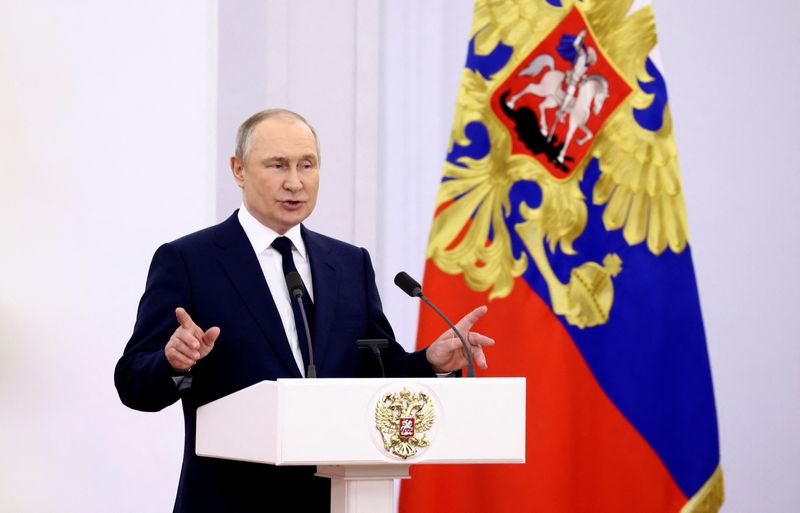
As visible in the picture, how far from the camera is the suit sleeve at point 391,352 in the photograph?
2.43 metres

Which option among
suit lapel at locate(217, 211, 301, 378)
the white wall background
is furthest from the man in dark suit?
the white wall background

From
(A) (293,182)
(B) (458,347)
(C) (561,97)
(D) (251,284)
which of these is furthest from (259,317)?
(C) (561,97)

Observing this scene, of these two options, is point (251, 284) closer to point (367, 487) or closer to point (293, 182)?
point (293, 182)

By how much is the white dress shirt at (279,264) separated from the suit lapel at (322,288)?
1.0 inches

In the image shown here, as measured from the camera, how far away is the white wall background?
3514 millimetres

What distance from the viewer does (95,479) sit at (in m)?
3.53

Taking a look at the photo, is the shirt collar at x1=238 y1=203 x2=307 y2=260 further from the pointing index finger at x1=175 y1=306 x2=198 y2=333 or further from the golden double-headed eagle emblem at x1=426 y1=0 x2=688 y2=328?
the golden double-headed eagle emblem at x1=426 y1=0 x2=688 y2=328

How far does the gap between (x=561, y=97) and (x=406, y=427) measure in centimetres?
242

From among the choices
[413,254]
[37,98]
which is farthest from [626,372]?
[37,98]

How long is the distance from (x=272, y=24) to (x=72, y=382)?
5.04ft

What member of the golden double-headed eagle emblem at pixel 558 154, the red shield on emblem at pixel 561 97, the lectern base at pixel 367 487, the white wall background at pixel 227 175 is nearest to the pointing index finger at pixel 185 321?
the lectern base at pixel 367 487

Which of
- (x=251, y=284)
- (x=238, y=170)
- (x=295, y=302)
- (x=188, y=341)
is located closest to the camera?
(x=188, y=341)

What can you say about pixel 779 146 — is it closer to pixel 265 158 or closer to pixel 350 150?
pixel 350 150

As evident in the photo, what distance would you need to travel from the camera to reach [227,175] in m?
3.74
